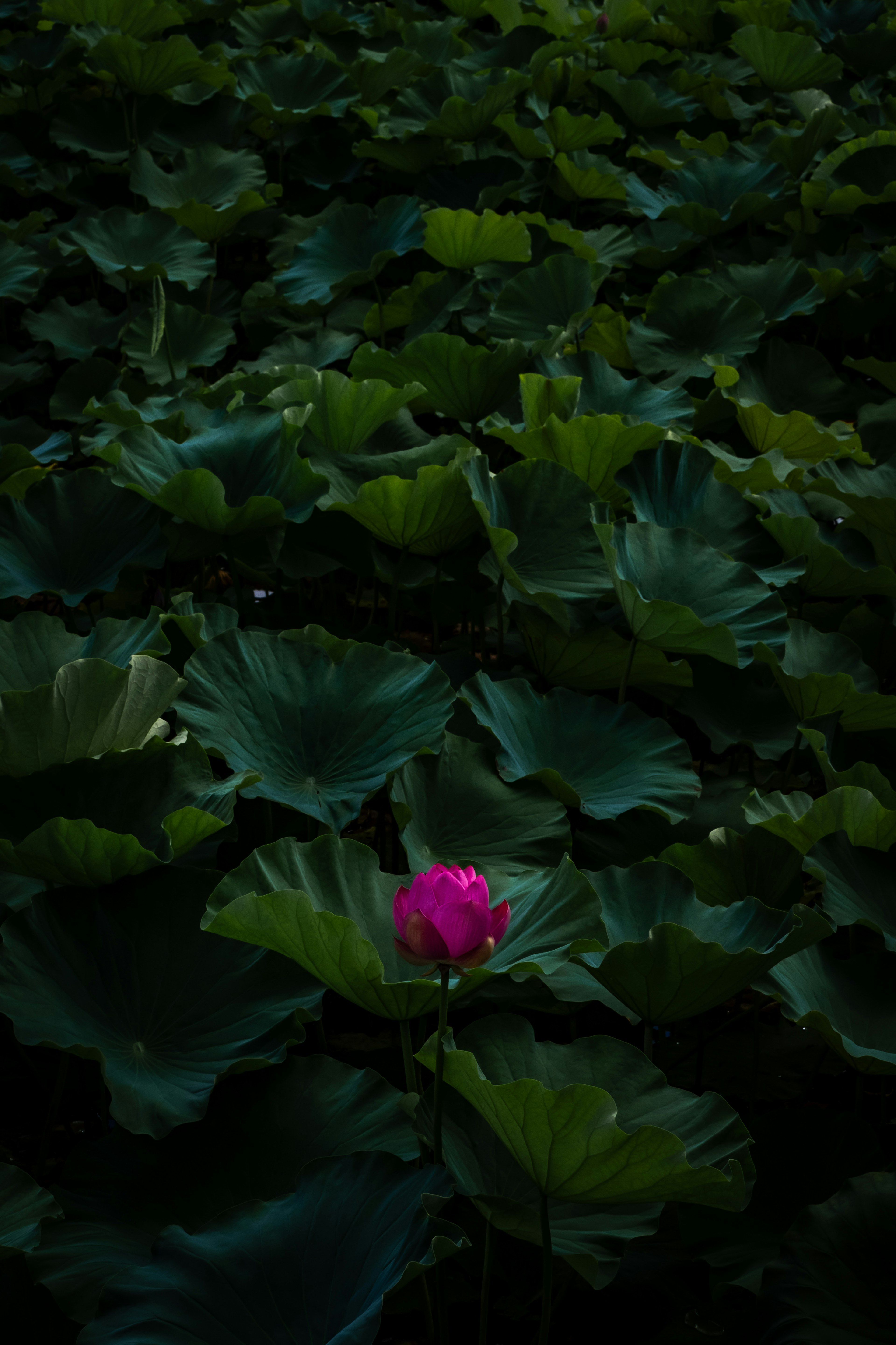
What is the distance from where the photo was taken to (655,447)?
1.62 metres

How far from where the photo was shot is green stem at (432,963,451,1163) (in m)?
0.78

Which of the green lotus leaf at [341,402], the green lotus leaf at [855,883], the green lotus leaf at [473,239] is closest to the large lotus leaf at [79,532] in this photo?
the green lotus leaf at [341,402]

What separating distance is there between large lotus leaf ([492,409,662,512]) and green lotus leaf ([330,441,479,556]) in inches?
6.3

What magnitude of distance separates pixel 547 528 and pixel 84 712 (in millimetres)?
682

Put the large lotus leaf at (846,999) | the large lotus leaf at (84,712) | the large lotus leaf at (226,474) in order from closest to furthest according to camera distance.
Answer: the large lotus leaf at (846,999), the large lotus leaf at (84,712), the large lotus leaf at (226,474)

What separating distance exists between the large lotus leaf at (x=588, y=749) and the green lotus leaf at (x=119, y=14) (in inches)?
96.8

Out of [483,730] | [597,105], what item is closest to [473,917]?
[483,730]

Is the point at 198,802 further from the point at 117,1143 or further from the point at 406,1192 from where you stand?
the point at 406,1192

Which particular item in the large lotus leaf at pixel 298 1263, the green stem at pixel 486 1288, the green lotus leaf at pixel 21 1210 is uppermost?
the large lotus leaf at pixel 298 1263

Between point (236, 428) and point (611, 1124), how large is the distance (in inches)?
44.4

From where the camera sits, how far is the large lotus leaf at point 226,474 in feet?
4.65

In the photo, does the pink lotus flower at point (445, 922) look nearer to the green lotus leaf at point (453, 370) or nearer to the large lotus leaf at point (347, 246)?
the green lotus leaf at point (453, 370)

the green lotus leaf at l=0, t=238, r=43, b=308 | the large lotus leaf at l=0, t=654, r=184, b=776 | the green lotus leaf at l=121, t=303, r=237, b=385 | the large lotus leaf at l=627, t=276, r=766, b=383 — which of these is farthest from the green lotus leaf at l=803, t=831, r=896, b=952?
the green lotus leaf at l=0, t=238, r=43, b=308

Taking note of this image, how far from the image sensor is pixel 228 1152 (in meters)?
0.91
